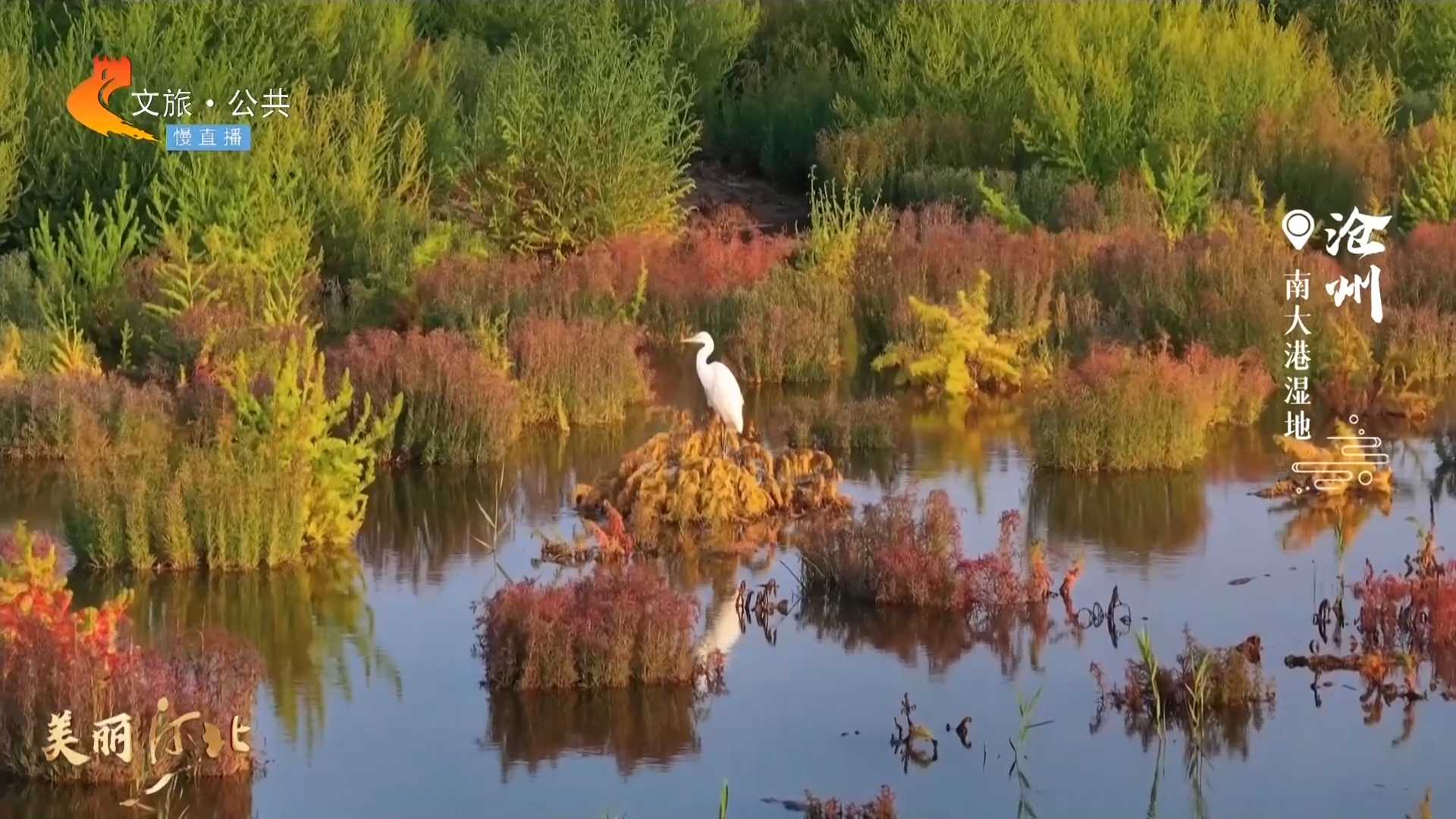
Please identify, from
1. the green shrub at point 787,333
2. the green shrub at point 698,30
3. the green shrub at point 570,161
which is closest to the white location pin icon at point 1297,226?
the green shrub at point 787,333

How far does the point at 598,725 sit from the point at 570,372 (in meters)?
6.62

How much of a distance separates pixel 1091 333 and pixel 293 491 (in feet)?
26.5

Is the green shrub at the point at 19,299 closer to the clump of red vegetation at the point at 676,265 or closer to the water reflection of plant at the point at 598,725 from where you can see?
the clump of red vegetation at the point at 676,265

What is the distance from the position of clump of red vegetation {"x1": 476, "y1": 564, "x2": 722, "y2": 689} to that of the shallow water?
4.1 inches

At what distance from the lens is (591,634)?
9.16 m

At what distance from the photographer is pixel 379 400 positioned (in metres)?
13.9

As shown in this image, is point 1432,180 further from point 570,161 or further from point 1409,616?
point 1409,616

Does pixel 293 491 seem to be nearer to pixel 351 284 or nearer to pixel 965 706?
pixel 965 706

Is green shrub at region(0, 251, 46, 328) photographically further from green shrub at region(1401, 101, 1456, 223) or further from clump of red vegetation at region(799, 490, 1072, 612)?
green shrub at region(1401, 101, 1456, 223)

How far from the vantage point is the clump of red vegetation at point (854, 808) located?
772 cm

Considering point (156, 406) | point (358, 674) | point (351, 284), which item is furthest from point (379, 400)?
point (351, 284)

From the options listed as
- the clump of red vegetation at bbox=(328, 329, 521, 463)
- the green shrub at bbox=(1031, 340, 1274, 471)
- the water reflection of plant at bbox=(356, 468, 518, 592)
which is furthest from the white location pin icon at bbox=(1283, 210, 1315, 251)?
the water reflection of plant at bbox=(356, 468, 518, 592)

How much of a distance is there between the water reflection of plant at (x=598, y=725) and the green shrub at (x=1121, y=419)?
4997 mm

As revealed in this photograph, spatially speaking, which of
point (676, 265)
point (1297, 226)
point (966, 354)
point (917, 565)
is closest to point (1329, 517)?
point (917, 565)
